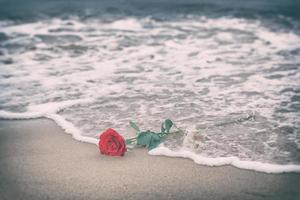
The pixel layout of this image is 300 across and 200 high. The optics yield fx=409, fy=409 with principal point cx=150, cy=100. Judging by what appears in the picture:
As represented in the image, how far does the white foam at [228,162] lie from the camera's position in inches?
107

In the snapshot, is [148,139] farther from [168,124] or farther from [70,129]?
[70,129]

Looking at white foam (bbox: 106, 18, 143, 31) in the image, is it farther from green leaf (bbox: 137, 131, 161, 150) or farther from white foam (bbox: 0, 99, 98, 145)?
green leaf (bbox: 137, 131, 161, 150)

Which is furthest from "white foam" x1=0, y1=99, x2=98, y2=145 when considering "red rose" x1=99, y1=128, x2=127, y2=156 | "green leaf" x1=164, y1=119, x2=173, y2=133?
A: "green leaf" x1=164, y1=119, x2=173, y2=133

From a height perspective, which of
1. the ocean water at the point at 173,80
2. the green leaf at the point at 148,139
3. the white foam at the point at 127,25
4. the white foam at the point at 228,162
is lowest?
the white foam at the point at 228,162

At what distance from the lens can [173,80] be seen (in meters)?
4.75

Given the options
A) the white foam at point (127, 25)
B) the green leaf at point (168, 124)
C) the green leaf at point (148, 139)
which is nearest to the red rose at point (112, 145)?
the green leaf at point (148, 139)

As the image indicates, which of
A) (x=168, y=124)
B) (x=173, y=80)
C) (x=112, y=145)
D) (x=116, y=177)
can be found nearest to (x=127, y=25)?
(x=173, y=80)

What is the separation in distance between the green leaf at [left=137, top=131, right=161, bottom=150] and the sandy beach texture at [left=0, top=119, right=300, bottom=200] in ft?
0.22

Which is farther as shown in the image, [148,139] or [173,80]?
[173,80]

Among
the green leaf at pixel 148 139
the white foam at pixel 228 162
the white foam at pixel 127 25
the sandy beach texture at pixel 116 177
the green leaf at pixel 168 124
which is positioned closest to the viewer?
the sandy beach texture at pixel 116 177

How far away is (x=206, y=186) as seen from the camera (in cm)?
254

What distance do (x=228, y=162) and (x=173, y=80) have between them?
6.74 ft

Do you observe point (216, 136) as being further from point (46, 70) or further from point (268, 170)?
point (46, 70)

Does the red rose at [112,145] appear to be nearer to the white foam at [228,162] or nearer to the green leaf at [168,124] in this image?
the white foam at [228,162]
